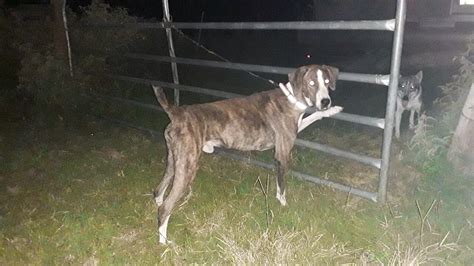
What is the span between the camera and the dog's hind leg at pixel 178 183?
387 centimetres

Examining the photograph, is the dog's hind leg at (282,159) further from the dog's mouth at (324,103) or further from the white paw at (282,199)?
the dog's mouth at (324,103)

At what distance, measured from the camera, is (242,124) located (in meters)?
4.27

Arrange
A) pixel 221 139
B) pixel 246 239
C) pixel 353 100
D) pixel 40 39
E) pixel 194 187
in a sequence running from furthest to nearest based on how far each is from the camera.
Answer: pixel 40 39 < pixel 353 100 < pixel 194 187 < pixel 221 139 < pixel 246 239

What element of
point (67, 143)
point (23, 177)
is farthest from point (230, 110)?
point (67, 143)

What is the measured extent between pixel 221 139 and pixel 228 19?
11.7 m

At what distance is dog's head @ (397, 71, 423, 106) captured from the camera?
239 inches

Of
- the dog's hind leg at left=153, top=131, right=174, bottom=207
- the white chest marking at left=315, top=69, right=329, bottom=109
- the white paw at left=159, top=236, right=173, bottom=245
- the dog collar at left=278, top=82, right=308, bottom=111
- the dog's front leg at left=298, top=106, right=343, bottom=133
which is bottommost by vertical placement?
the white paw at left=159, top=236, right=173, bottom=245

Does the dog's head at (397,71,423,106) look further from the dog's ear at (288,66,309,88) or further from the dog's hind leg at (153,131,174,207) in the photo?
the dog's hind leg at (153,131,174,207)

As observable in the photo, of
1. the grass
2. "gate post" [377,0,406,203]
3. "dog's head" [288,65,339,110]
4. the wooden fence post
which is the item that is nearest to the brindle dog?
"dog's head" [288,65,339,110]

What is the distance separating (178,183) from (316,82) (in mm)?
1488

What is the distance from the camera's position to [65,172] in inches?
217

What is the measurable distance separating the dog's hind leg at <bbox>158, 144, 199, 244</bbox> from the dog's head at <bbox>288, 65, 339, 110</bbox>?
1.13 m

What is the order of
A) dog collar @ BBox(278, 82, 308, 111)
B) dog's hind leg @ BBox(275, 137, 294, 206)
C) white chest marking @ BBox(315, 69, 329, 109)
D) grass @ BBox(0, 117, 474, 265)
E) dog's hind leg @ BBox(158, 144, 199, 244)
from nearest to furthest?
grass @ BBox(0, 117, 474, 265) → dog's hind leg @ BBox(158, 144, 199, 244) → white chest marking @ BBox(315, 69, 329, 109) → dog collar @ BBox(278, 82, 308, 111) → dog's hind leg @ BBox(275, 137, 294, 206)

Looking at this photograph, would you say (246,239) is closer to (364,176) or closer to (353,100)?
(364,176)
